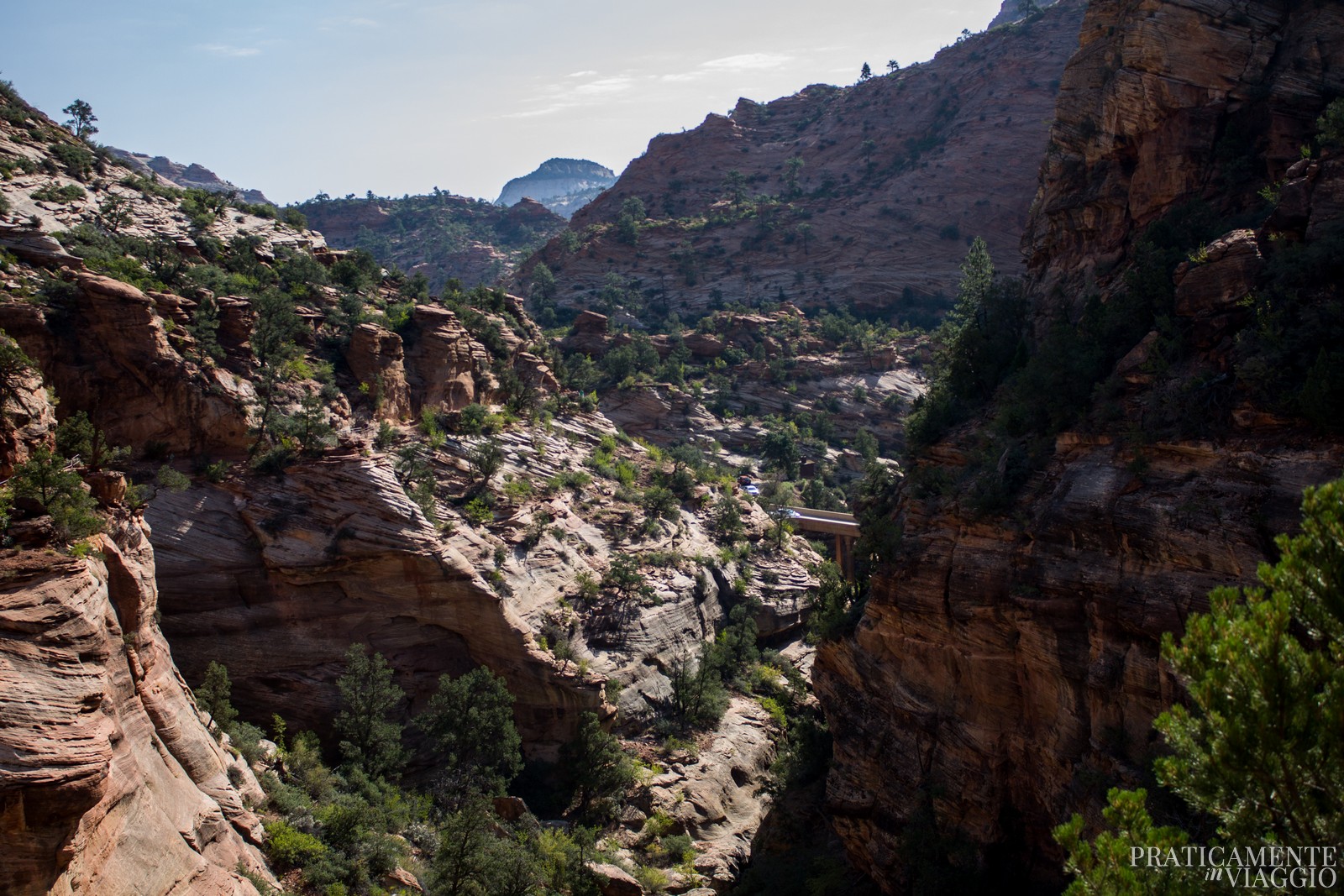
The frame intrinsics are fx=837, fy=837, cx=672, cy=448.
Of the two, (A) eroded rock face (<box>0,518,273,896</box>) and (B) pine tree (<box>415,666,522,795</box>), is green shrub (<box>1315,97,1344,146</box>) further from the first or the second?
(B) pine tree (<box>415,666,522,795</box>)

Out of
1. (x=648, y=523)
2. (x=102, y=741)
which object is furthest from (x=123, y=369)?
(x=648, y=523)

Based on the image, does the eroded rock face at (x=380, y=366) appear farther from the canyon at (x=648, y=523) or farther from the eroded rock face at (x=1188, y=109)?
the eroded rock face at (x=1188, y=109)

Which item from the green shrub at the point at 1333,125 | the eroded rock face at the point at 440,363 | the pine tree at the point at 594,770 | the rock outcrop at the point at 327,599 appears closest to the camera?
the green shrub at the point at 1333,125

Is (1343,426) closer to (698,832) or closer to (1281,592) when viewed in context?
(1281,592)

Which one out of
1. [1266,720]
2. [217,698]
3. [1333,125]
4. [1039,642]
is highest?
[1333,125]

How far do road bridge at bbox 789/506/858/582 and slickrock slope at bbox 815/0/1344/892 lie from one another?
21.6 meters

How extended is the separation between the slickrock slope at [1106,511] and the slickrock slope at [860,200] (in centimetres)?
5881

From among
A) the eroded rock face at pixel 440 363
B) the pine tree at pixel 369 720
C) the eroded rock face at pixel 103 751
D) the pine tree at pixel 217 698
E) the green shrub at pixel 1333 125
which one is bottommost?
the pine tree at pixel 369 720

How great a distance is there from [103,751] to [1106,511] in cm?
1854

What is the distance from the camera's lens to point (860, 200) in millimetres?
94750

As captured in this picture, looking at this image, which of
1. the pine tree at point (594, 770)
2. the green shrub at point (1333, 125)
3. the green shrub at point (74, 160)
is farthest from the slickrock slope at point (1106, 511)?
the green shrub at point (74, 160)

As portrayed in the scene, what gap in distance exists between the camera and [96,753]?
40.0 feet

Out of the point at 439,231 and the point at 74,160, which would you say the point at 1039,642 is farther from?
the point at 439,231

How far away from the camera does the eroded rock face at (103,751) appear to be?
37.2 ft
